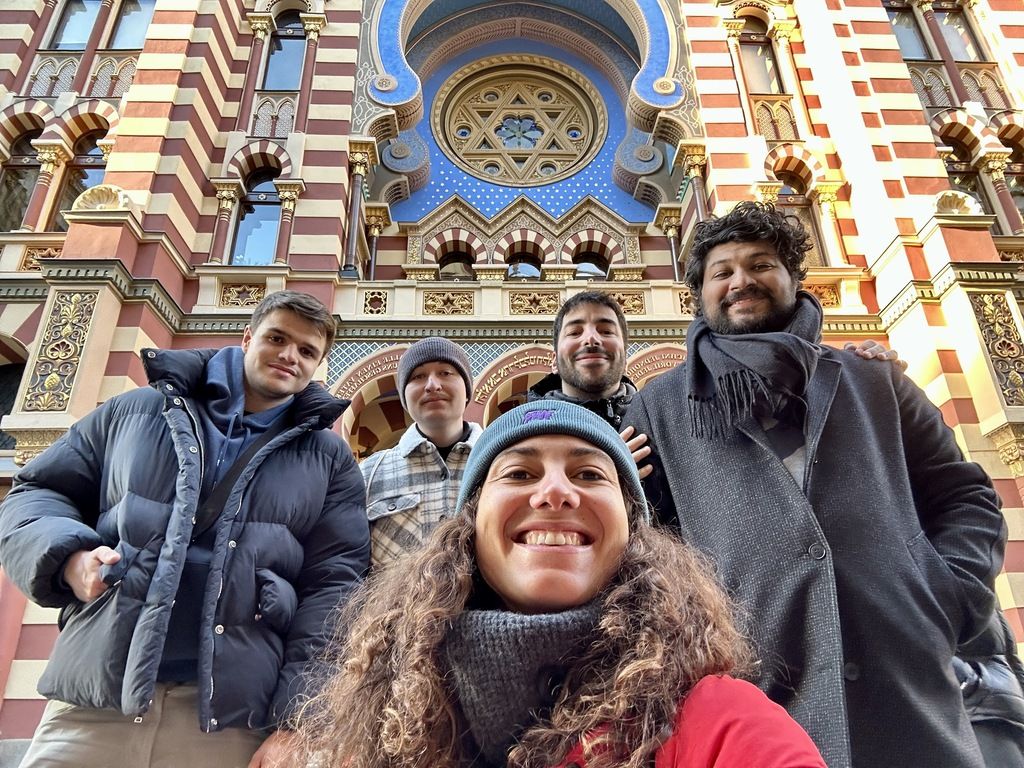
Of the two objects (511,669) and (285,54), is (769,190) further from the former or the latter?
(511,669)

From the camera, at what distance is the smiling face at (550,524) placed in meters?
1.40

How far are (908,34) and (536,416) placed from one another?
515 inches

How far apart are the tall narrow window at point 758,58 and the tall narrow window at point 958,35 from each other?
3.01 meters

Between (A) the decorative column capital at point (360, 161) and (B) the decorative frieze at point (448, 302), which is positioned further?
(A) the decorative column capital at point (360, 161)

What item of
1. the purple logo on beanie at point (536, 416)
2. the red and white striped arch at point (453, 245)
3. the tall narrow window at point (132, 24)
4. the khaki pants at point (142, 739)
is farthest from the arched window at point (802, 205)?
the tall narrow window at point (132, 24)

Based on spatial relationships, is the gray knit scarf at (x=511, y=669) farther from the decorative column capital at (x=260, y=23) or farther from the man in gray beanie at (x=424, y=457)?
the decorative column capital at (x=260, y=23)

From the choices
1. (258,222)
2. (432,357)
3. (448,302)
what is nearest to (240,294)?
(258,222)

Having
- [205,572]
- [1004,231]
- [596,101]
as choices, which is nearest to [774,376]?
[205,572]

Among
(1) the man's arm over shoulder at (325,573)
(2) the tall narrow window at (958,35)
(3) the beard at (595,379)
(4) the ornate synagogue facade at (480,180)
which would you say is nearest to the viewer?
(1) the man's arm over shoulder at (325,573)

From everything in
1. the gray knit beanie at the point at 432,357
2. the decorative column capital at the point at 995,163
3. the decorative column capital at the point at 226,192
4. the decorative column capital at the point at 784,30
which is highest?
the decorative column capital at the point at 784,30

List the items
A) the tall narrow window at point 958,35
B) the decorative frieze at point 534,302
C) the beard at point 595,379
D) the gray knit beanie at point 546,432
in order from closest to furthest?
the gray knit beanie at point 546,432
the beard at point 595,379
the decorative frieze at point 534,302
the tall narrow window at point 958,35

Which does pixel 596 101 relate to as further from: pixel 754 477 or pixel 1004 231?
pixel 754 477

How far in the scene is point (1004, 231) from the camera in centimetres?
912

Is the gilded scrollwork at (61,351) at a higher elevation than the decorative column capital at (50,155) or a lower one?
lower
